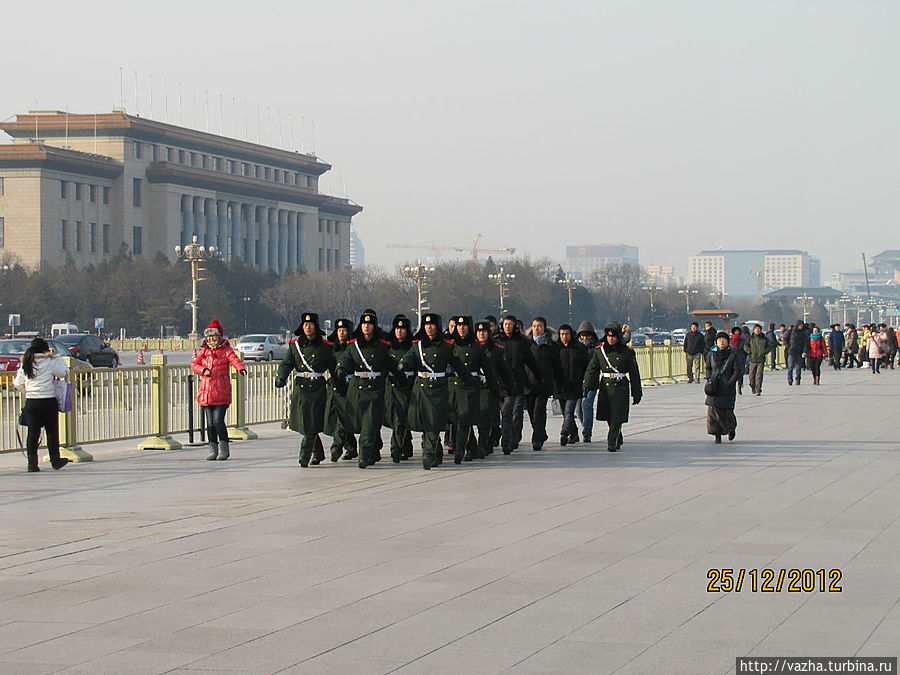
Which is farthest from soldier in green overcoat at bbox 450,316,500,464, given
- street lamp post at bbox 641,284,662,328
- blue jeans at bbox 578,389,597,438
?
street lamp post at bbox 641,284,662,328

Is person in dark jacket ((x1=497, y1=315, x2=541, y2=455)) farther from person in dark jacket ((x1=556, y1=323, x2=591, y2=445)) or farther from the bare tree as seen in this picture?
the bare tree

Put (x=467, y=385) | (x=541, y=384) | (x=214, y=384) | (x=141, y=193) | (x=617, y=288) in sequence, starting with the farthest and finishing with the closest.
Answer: (x=617, y=288) < (x=141, y=193) < (x=541, y=384) < (x=214, y=384) < (x=467, y=385)

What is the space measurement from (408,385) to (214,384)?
2387 millimetres

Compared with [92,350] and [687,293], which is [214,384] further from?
[687,293]

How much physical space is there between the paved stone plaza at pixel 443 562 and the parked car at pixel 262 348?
35177 millimetres

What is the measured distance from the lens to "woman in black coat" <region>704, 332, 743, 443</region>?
52.8 feet

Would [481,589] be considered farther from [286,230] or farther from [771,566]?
[286,230]

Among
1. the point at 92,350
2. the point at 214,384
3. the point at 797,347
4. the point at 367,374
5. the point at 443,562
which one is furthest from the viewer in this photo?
the point at 92,350

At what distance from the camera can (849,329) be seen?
1801 inches

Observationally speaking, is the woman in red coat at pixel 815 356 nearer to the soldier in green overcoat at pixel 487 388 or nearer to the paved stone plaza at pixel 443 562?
the paved stone plaza at pixel 443 562

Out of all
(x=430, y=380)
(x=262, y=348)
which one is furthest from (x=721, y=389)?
(x=262, y=348)

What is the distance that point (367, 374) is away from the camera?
13.6 metres

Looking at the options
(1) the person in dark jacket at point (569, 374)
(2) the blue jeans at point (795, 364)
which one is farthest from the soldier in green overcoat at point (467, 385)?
(2) the blue jeans at point (795, 364)

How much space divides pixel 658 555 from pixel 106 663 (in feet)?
12.5
